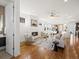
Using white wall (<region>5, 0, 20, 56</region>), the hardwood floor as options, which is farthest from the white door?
the hardwood floor

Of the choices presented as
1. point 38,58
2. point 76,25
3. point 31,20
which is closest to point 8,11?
point 38,58

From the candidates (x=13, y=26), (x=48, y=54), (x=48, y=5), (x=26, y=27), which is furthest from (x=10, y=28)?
(x=26, y=27)

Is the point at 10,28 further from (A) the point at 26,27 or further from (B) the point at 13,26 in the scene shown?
(A) the point at 26,27

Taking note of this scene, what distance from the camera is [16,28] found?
14.9ft

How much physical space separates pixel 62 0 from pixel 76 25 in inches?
494

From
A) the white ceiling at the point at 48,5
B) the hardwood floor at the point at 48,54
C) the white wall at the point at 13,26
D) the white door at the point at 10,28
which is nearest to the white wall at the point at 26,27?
the white ceiling at the point at 48,5

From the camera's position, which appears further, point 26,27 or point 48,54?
point 26,27

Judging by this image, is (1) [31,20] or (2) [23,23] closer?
(2) [23,23]

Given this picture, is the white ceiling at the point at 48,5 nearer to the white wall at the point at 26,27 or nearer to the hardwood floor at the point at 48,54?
the white wall at the point at 26,27

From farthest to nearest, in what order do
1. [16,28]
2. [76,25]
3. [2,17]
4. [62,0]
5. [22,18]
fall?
[76,25] < [22,18] < [2,17] < [62,0] < [16,28]

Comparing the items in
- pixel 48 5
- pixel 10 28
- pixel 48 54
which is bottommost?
pixel 48 54

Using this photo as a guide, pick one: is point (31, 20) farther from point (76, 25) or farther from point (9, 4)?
point (76, 25)

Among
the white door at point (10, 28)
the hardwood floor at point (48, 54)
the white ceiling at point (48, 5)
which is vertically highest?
the white ceiling at point (48, 5)

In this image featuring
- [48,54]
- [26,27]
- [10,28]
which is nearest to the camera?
[10,28]
